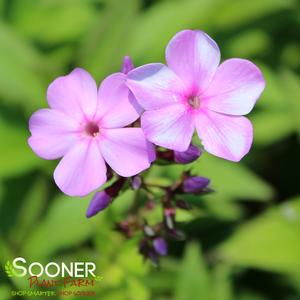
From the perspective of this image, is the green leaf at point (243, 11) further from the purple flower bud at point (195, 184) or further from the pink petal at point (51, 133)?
the pink petal at point (51, 133)

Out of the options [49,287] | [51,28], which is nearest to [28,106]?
[51,28]

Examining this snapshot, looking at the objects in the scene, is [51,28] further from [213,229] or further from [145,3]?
[213,229]

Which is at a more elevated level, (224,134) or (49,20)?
(49,20)

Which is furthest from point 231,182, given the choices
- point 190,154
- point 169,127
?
point 169,127

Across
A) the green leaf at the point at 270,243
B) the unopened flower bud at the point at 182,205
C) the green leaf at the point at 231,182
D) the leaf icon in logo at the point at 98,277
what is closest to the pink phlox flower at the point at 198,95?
the unopened flower bud at the point at 182,205

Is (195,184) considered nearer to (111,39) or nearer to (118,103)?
(118,103)

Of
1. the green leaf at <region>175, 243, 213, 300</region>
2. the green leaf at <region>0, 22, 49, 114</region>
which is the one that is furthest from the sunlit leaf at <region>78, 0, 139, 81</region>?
the green leaf at <region>175, 243, 213, 300</region>
